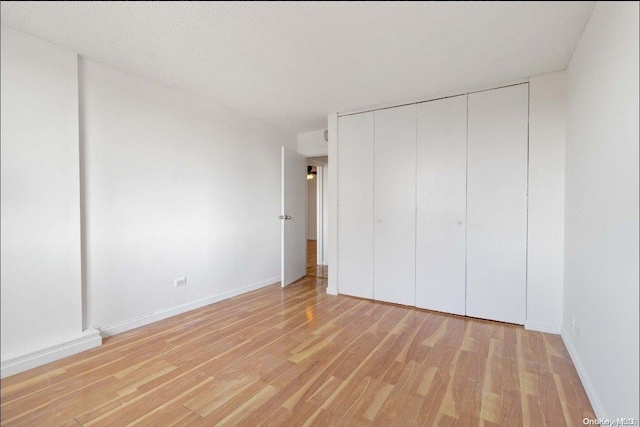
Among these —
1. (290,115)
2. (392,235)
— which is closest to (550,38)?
(392,235)

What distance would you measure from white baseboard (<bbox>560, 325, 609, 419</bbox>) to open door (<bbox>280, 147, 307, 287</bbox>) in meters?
2.96

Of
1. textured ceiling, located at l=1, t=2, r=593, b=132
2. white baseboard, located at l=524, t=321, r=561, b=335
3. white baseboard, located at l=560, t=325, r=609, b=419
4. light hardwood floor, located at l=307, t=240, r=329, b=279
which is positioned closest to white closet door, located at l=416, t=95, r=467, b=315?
textured ceiling, located at l=1, t=2, r=593, b=132

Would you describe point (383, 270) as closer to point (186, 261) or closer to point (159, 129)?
point (186, 261)

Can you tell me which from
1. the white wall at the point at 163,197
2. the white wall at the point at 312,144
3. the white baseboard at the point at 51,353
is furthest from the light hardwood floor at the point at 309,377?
the white wall at the point at 312,144

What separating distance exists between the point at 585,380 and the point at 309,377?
1668mm

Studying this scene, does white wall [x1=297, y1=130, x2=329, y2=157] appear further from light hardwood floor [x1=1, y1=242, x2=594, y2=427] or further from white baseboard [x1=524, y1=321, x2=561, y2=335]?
white baseboard [x1=524, y1=321, x2=561, y2=335]

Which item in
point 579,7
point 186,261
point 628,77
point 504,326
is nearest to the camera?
point 579,7

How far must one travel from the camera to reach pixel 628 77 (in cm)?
Answer: 108

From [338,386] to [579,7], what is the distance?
1.97 m

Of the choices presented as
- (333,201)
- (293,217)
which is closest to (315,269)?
(293,217)

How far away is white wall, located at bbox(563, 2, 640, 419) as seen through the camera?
1.07 metres

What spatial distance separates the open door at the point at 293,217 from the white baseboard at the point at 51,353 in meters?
2.12

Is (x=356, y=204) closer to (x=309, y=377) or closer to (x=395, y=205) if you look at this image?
(x=395, y=205)

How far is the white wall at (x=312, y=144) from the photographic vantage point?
4.49 meters
